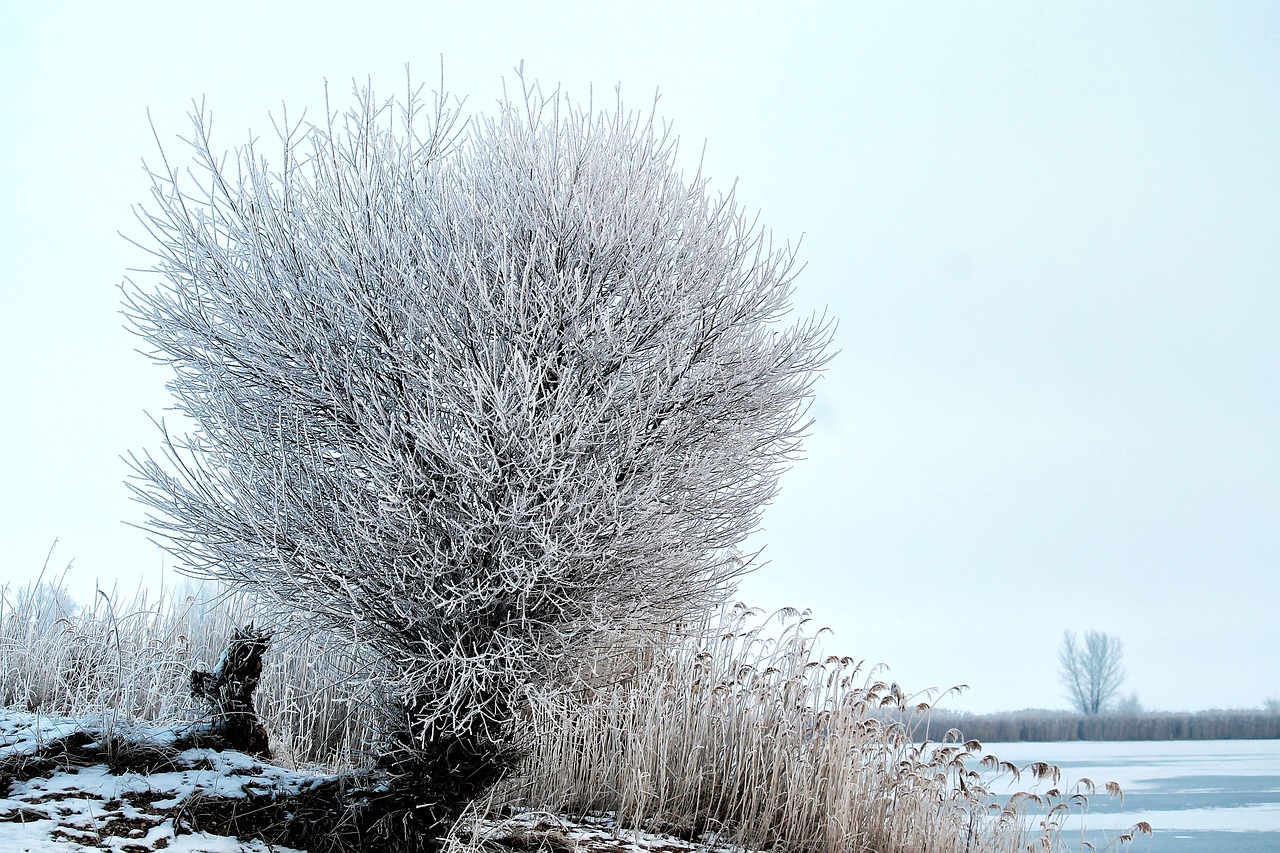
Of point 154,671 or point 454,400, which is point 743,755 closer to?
point 454,400

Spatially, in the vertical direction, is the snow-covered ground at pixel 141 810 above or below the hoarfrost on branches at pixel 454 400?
below

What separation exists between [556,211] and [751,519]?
2.39 metres

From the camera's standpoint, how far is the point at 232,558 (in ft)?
16.8

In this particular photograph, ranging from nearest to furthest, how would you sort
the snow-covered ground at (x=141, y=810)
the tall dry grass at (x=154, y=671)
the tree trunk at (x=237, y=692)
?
the snow-covered ground at (x=141, y=810)
the tree trunk at (x=237, y=692)
the tall dry grass at (x=154, y=671)

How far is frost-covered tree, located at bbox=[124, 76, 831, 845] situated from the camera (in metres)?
4.57

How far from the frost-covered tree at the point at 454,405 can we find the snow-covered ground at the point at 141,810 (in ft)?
2.84

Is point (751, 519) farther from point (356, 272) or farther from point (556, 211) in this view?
point (356, 272)

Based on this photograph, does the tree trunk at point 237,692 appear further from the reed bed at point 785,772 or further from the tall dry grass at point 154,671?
the reed bed at point 785,772

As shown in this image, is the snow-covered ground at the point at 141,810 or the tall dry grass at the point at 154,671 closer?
the snow-covered ground at the point at 141,810

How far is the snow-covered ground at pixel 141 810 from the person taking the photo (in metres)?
4.38

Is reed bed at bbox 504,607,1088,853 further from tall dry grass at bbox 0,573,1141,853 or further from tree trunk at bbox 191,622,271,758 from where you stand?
tree trunk at bbox 191,622,271,758

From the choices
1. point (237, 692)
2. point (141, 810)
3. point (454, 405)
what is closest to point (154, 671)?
point (237, 692)

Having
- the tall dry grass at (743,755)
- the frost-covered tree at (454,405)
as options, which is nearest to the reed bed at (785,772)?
the tall dry grass at (743,755)

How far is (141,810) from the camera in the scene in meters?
4.79
